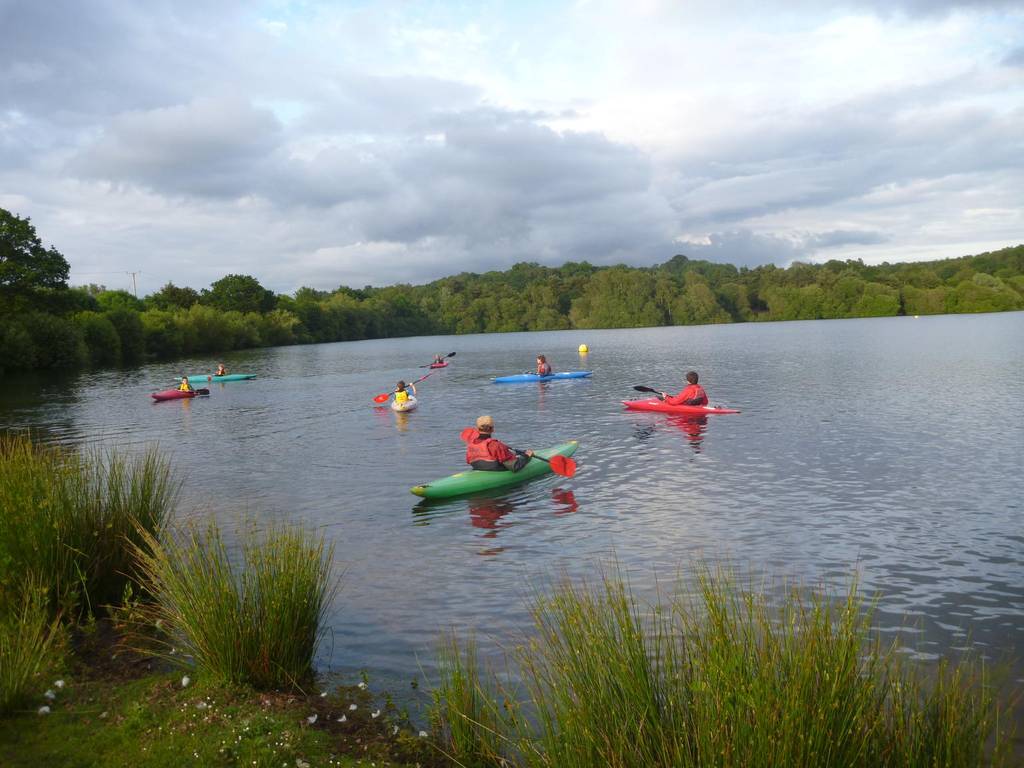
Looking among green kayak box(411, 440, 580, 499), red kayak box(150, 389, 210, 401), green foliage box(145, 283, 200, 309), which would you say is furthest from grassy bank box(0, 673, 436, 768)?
green foliage box(145, 283, 200, 309)

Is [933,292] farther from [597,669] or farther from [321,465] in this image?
[597,669]

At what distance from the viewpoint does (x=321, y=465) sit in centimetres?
1891

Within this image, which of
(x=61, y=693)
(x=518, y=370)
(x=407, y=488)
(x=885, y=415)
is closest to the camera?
(x=61, y=693)

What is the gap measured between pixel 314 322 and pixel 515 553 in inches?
4974

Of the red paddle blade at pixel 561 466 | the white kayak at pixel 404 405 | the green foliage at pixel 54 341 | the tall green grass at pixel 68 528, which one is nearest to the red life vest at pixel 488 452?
the red paddle blade at pixel 561 466

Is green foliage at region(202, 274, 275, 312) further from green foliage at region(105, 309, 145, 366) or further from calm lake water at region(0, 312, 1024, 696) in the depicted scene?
calm lake water at region(0, 312, 1024, 696)

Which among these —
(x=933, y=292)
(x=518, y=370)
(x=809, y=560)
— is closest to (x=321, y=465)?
(x=809, y=560)

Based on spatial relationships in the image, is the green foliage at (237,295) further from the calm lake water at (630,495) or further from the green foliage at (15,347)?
the calm lake water at (630,495)

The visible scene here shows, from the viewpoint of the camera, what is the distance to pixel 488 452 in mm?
15133

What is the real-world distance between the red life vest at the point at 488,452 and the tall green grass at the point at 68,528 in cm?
715

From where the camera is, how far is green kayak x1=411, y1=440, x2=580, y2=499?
560 inches

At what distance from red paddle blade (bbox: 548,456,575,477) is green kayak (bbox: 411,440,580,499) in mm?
534

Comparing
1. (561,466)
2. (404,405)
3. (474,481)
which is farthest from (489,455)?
(404,405)

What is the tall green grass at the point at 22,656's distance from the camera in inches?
216
